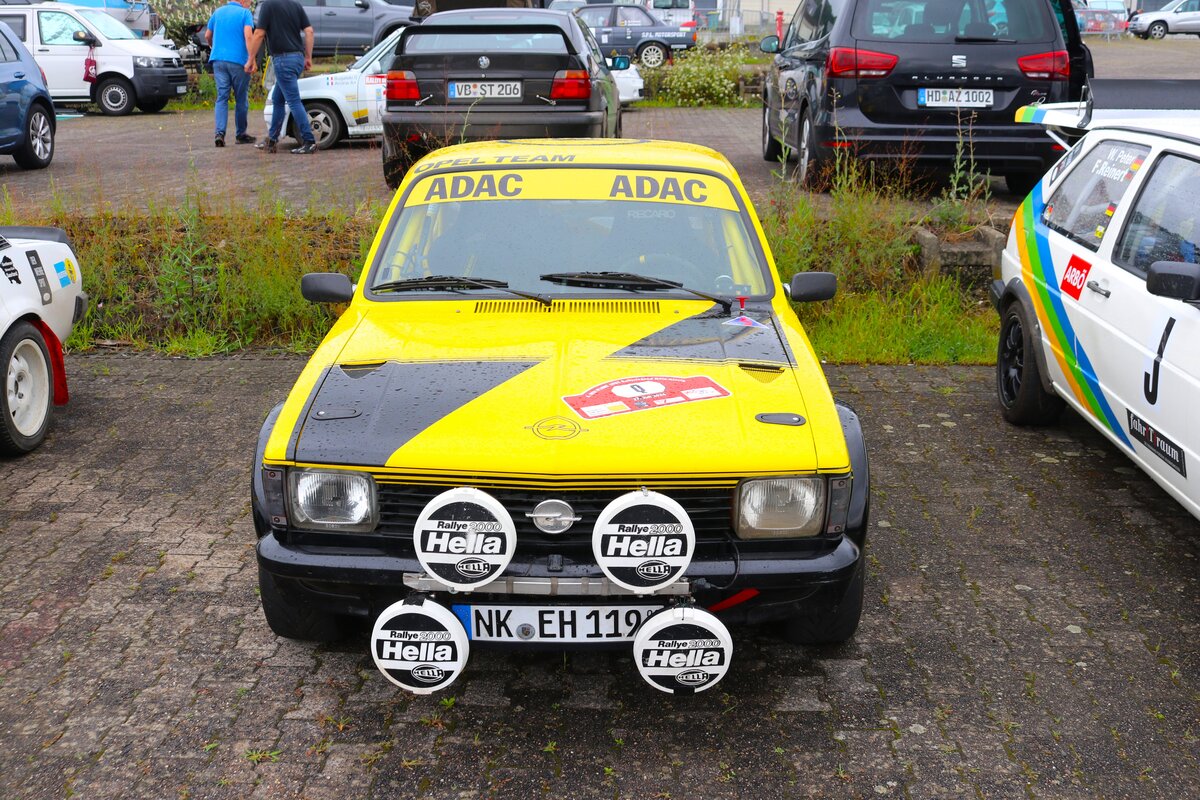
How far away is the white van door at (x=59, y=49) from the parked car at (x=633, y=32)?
1228 cm

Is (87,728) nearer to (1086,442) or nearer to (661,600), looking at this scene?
(661,600)

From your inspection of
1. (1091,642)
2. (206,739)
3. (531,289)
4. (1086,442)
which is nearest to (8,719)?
(206,739)

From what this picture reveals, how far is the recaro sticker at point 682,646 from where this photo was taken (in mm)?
3414

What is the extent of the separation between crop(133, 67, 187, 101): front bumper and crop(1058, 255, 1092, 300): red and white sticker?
692 inches

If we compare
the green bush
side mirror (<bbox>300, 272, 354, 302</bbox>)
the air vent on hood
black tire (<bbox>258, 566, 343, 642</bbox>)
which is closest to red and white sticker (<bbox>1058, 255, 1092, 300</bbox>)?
the air vent on hood

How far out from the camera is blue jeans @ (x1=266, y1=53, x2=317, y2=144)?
13195 mm

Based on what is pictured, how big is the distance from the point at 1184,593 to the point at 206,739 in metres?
3.62

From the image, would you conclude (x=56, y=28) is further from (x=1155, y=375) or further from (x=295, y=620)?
(x=1155, y=375)

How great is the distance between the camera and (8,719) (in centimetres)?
375

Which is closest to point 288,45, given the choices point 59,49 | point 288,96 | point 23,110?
point 288,96

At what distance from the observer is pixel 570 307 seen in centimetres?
451

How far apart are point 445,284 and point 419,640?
1668 millimetres

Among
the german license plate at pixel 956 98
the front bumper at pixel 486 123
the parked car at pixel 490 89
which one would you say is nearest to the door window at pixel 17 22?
the parked car at pixel 490 89

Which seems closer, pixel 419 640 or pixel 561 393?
pixel 419 640
